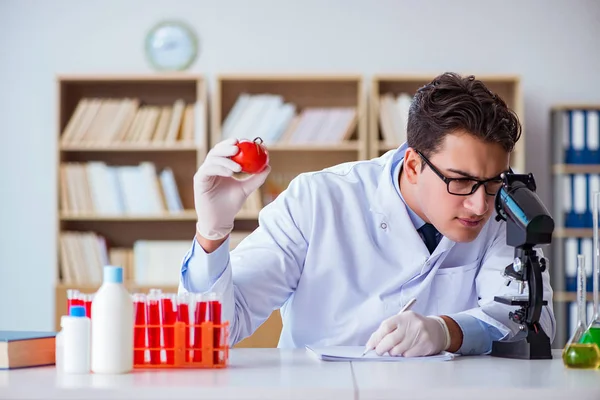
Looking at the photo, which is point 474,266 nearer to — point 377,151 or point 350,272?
point 350,272

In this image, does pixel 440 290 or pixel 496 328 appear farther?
pixel 440 290

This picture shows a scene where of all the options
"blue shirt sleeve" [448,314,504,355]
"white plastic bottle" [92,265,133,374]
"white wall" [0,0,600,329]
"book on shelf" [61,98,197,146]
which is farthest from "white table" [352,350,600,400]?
"white wall" [0,0,600,329]

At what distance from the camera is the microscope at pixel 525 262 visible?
1.42 meters

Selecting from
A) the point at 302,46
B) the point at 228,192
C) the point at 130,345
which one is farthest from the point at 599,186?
the point at 130,345

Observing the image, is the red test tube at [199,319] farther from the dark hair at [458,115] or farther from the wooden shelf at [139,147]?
the wooden shelf at [139,147]

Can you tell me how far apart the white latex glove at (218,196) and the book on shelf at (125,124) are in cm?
263

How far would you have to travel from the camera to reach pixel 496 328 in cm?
167

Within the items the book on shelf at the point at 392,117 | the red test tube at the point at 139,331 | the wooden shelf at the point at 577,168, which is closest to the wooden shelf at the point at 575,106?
the wooden shelf at the point at 577,168

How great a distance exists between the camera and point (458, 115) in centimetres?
171

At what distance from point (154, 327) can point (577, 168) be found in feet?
10.7

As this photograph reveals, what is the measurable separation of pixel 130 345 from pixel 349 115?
299 centimetres

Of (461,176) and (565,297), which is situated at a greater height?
(461,176)

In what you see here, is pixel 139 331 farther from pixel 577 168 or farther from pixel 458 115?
pixel 577 168

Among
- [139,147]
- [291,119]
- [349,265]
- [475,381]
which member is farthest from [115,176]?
[475,381]
